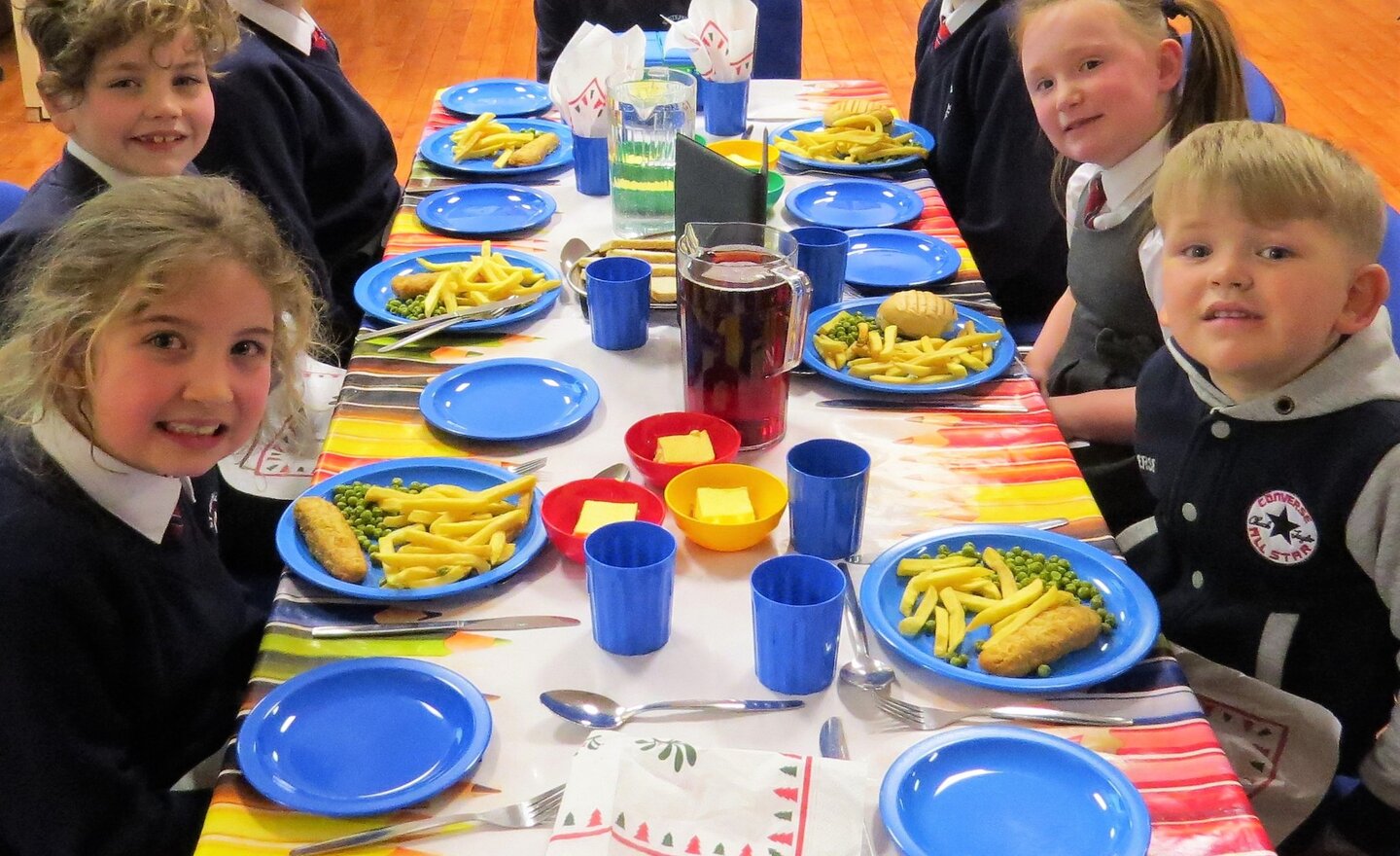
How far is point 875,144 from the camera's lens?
2.33 metres

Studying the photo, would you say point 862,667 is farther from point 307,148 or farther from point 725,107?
point 307,148

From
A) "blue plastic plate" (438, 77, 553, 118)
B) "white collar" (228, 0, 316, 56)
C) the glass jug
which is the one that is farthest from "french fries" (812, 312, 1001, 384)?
"white collar" (228, 0, 316, 56)

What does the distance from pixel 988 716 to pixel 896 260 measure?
1.04 meters

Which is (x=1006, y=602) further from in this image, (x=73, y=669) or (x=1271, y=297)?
(x=73, y=669)

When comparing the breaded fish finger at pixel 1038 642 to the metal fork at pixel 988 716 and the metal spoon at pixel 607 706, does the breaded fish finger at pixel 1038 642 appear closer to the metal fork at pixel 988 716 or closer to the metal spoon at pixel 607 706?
the metal fork at pixel 988 716

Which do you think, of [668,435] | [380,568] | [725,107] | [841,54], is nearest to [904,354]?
[668,435]

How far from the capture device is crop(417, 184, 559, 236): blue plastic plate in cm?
202

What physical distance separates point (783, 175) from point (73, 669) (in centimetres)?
154

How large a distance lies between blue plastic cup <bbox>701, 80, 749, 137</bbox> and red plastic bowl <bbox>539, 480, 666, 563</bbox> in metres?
1.30

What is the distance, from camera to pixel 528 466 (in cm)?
139

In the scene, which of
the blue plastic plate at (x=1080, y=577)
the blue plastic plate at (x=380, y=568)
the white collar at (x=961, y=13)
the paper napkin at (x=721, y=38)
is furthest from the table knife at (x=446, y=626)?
the white collar at (x=961, y=13)

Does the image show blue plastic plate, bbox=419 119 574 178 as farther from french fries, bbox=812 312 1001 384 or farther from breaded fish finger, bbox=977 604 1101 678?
breaded fish finger, bbox=977 604 1101 678

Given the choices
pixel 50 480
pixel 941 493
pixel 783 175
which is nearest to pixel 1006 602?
pixel 941 493

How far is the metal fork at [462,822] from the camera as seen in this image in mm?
890
